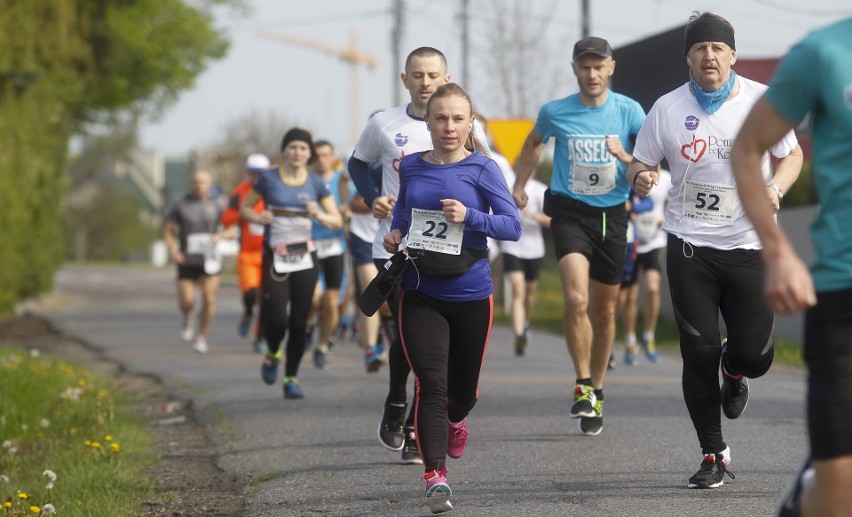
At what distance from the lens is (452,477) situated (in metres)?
7.08

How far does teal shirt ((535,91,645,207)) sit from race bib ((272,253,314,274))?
2644 millimetres

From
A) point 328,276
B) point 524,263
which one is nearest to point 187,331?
point 524,263

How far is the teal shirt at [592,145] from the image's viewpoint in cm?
837

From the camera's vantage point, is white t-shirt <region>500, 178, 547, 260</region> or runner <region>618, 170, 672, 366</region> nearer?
runner <region>618, 170, 672, 366</region>

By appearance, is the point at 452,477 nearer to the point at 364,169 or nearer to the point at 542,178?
the point at 364,169

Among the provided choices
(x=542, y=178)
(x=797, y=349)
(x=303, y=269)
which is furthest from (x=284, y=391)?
(x=542, y=178)

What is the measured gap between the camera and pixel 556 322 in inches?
854

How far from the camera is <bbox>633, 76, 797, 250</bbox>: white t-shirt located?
263 inches

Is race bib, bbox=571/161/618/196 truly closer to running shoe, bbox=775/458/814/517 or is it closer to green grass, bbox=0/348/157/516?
green grass, bbox=0/348/157/516

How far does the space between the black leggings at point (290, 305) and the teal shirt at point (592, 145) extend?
2.65 metres

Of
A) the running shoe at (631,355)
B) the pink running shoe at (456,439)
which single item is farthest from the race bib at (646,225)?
the pink running shoe at (456,439)

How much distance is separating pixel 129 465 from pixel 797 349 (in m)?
9.71

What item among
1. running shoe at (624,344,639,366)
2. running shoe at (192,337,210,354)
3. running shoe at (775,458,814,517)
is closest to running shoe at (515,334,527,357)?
running shoe at (624,344,639,366)

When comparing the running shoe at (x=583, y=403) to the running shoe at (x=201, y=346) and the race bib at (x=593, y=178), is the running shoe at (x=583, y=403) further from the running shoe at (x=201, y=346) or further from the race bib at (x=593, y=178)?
the running shoe at (x=201, y=346)
